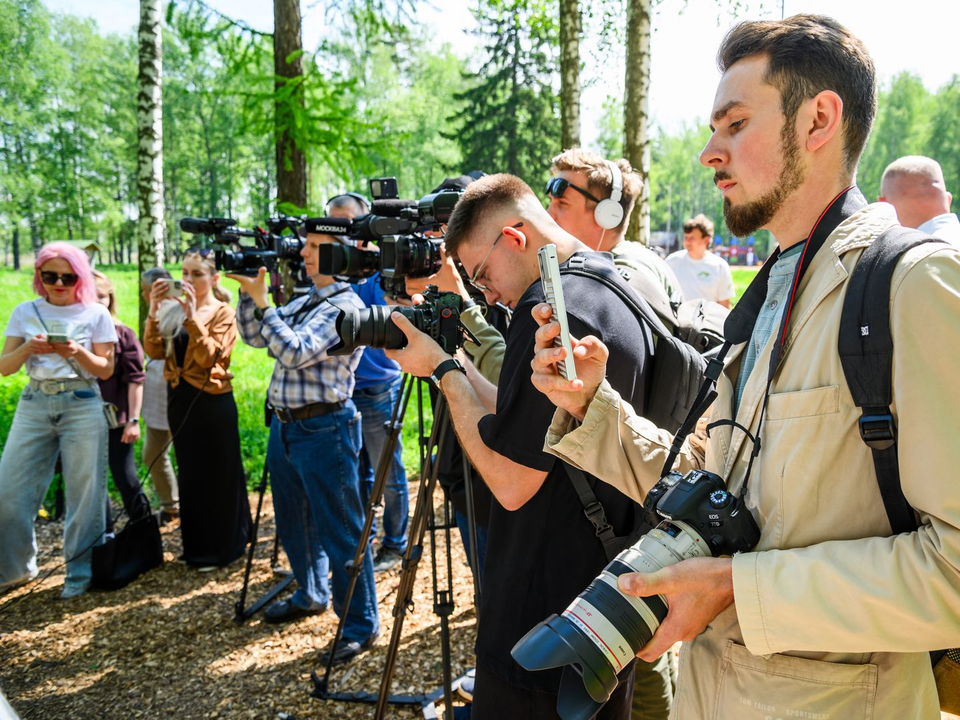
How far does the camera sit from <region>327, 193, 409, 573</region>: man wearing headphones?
17.0ft

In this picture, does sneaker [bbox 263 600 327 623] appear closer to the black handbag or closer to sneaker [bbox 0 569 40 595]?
the black handbag

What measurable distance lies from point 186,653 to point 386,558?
1.59m

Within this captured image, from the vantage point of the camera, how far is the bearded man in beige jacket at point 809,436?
1030 mm

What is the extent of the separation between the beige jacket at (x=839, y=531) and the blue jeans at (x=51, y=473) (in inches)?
190

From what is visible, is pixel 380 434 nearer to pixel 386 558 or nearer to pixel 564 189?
pixel 386 558

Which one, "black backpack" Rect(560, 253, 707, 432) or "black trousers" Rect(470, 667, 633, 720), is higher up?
"black backpack" Rect(560, 253, 707, 432)

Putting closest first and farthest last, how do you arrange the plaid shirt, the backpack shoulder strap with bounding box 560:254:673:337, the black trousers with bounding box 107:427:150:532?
the backpack shoulder strap with bounding box 560:254:673:337, the plaid shirt, the black trousers with bounding box 107:427:150:532

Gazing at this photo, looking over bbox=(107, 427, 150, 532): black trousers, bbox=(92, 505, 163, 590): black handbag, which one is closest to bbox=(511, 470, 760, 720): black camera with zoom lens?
bbox=(92, 505, 163, 590): black handbag

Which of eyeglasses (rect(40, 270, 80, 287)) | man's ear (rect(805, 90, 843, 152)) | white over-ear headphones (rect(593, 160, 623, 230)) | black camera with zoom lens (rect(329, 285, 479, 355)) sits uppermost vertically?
white over-ear headphones (rect(593, 160, 623, 230))

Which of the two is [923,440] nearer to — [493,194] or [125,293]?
[493,194]

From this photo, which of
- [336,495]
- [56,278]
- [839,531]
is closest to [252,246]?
[56,278]

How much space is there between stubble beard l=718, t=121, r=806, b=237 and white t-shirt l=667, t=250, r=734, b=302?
244 inches

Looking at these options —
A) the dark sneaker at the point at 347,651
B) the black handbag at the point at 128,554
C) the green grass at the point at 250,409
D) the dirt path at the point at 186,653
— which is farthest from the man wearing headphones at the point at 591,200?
the green grass at the point at 250,409

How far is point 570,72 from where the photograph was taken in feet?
22.7
